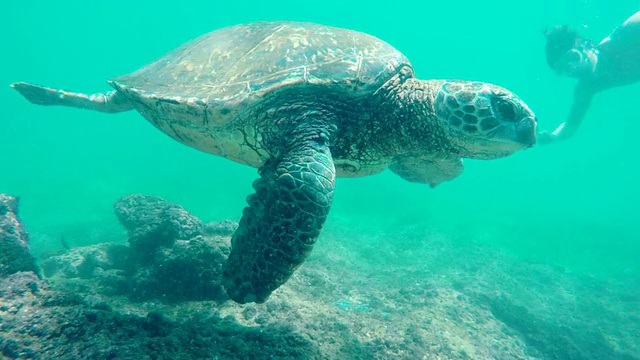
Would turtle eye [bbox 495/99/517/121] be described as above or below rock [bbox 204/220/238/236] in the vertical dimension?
above

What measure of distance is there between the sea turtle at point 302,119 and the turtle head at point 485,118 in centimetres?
1

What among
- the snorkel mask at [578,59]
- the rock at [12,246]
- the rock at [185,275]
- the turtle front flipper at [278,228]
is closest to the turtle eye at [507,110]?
the turtle front flipper at [278,228]

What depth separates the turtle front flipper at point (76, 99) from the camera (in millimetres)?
6410

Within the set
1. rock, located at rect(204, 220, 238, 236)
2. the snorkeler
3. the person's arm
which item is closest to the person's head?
the snorkeler

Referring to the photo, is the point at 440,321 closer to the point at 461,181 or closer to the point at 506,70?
the point at 461,181

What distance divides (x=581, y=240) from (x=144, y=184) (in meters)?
37.1

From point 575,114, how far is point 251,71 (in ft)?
65.0

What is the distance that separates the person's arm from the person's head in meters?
1.93

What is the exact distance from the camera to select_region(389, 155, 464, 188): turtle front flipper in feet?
15.7

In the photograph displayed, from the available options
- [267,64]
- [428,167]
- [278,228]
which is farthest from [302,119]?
[428,167]

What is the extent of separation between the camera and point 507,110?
12.1 ft

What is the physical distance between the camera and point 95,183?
33.0 meters

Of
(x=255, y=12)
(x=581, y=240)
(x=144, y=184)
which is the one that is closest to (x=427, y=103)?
(x=581, y=240)

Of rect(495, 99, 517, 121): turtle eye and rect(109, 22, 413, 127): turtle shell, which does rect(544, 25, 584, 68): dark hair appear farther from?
rect(495, 99, 517, 121): turtle eye
